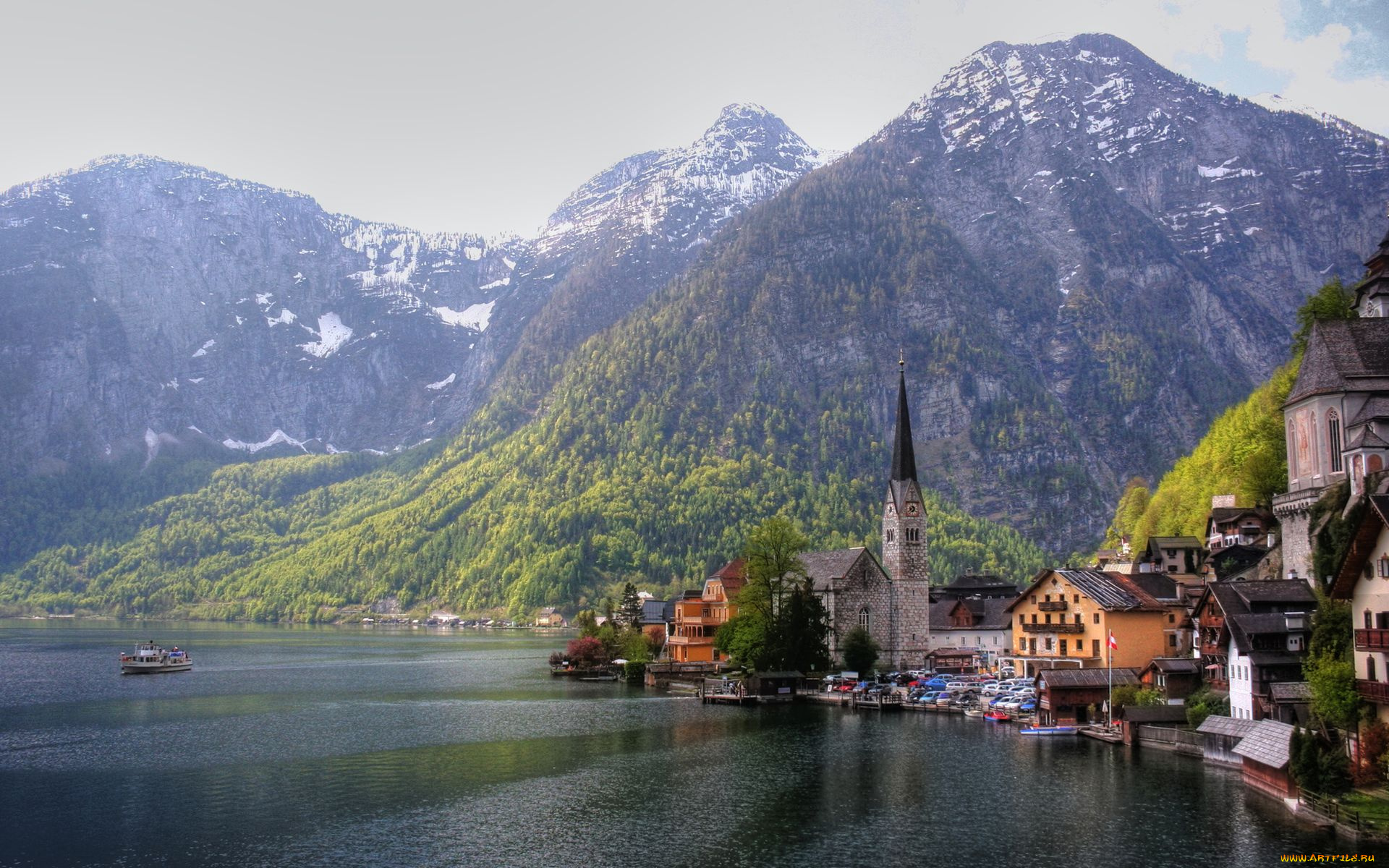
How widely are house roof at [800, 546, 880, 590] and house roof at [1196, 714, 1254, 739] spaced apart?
6200cm

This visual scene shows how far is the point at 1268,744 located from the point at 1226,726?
8.73m

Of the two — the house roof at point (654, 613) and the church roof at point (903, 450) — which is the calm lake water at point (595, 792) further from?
the house roof at point (654, 613)

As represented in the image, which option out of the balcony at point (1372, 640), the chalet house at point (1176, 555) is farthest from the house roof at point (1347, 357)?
the chalet house at point (1176, 555)

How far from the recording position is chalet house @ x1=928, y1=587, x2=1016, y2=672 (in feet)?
A: 452

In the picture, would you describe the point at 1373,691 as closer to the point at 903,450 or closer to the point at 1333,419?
the point at 1333,419

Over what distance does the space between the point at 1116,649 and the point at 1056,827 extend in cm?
4837

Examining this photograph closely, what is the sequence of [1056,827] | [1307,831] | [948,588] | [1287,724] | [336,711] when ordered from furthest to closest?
[948,588] → [336,711] → [1287,724] → [1056,827] → [1307,831]

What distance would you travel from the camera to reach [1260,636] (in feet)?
237

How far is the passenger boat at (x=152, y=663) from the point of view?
524ft

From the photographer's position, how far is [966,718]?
100250mm

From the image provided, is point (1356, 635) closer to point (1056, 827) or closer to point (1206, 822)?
point (1206, 822)

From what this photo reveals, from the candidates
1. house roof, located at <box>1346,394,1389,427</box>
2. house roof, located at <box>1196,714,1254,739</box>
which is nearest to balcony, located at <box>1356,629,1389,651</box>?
house roof, located at <box>1196,714,1254,739</box>

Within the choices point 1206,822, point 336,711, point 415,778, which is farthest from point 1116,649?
point 336,711

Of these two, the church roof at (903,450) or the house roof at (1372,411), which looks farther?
the church roof at (903,450)
